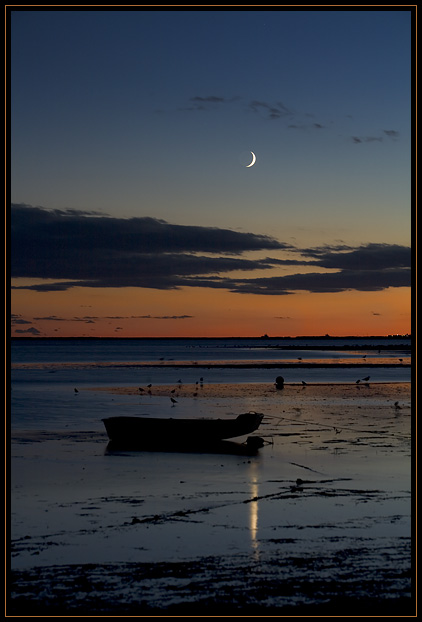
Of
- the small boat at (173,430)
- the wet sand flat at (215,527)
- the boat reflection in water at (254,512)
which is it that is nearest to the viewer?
the wet sand flat at (215,527)

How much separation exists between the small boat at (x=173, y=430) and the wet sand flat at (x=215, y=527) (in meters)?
1.25

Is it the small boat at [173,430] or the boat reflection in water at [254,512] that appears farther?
the small boat at [173,430]

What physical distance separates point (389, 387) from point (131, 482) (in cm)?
4759

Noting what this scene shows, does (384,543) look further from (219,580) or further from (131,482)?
(131,482)

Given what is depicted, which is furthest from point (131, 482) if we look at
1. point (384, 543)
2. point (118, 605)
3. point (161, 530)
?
point (118, 605)

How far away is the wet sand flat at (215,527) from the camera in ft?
41.0

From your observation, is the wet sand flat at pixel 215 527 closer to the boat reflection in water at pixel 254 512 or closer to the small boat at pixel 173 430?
the boat reflection in water at pixel 254 512

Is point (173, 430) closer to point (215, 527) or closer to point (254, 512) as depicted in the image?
point (254, 512)

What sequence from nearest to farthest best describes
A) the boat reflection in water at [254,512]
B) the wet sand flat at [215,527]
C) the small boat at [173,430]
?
the wet sand flat at [215,527] → the boat reflection in water at [254,512] → the small boat at [173,430]

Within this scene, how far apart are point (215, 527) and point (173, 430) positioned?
14002 millimetres

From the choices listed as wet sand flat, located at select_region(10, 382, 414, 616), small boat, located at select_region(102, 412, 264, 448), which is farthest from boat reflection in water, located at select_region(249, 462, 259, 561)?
small boat, located at select_region(102, 412, 264, 448)

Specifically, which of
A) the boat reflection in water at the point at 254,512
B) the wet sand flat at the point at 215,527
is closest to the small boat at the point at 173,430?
the wet sand flat at the point at 215,527

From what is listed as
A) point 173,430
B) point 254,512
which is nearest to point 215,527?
point 254,512

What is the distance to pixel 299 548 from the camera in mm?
15727
